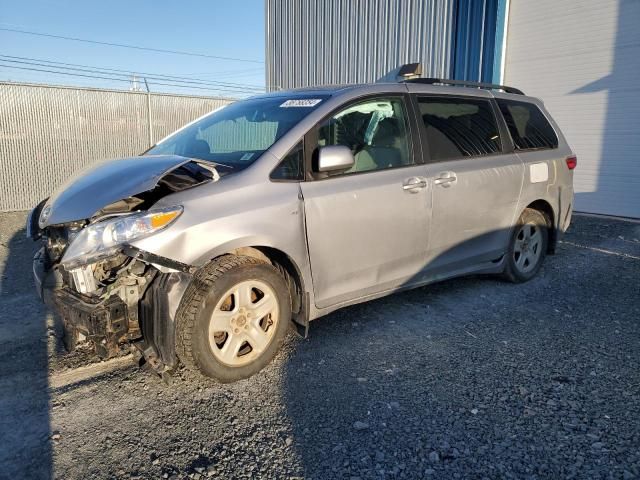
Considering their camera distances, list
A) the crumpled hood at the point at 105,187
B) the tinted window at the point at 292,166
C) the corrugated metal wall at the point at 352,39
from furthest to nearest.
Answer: the corrugated metal wall at the point at 352,39
the tinted window at the point at 292,166
the crumpled hood at the point at 105,187

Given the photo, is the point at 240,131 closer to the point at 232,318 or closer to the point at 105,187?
the point at 105,187

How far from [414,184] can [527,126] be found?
1955 millimetres

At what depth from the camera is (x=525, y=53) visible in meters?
10.9

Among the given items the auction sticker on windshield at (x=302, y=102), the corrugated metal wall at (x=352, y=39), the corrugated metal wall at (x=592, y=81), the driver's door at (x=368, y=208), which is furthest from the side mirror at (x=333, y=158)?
the corrugated metal wall at (x=352, y=39)

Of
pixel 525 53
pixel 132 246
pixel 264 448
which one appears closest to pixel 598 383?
pixel 264 448

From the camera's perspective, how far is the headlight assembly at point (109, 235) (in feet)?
8.93

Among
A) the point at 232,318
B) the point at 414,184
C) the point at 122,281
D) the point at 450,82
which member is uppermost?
the point at 450,82

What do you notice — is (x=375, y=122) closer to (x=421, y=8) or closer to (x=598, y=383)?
(x=598, y=383)

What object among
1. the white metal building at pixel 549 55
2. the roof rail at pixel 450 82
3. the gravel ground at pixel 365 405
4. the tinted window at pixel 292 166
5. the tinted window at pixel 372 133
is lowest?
the gravel ground at pixel 365 405

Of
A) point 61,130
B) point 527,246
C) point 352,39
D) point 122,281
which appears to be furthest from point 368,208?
point 352,39

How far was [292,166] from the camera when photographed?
3.26 meters

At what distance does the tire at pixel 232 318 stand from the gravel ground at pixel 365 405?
17 centimetres

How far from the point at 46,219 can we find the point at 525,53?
10678 mm

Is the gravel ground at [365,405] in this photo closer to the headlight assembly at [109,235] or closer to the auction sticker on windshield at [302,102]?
the headlight assembly at [109,235]
